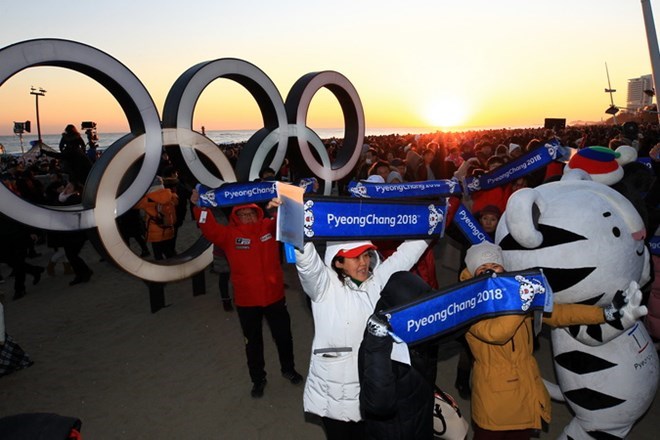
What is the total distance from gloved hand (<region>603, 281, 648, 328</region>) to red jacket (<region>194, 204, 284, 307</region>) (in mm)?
2865

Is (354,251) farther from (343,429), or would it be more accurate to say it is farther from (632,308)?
(632,308)

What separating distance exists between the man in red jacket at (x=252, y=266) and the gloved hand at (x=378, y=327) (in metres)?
2.35

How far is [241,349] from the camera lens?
542cm

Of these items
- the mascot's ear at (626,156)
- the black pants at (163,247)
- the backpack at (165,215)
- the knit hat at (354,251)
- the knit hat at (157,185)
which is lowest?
the knit hat at (354,251)

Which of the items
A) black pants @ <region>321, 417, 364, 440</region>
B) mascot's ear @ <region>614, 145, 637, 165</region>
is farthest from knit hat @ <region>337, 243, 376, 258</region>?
mascot's ear @ <region>614, 145, 637, 165</region>

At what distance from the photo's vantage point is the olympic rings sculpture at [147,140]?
4008mm

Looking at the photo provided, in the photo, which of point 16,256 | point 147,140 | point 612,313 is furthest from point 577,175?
point 16,256

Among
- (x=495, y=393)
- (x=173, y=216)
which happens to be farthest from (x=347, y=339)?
(x=173, y=216)

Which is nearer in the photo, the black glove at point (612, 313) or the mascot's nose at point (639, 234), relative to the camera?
the black glove at point (612, 313)

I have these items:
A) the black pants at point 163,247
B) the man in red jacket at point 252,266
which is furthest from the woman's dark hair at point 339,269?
the black pants at point 163,247

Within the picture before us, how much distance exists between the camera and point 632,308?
2371mm

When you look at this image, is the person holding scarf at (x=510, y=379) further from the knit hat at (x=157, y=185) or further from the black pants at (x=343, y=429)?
the knit hat at (x=157, y=185)

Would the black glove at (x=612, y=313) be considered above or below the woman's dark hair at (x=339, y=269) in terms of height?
below

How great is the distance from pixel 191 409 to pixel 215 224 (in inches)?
72.7
